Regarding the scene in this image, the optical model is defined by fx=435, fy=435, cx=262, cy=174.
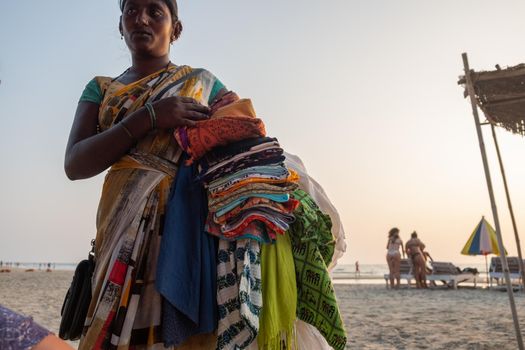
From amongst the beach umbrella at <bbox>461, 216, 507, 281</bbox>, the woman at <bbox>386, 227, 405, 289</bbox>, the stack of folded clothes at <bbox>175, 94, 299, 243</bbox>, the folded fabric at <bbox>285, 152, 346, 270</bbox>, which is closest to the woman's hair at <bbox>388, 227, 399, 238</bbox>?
the woman at <bbox>386, 227, 405, 289</bbox>

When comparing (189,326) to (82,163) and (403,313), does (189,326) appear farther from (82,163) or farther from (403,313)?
(403,313)

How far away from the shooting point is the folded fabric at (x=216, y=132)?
1.47 meters

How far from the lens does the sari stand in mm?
1344

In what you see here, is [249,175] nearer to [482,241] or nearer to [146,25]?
[146,25]

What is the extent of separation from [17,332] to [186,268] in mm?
629

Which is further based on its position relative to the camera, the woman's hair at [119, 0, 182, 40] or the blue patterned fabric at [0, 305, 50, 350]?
the woman's hair at [119, 0, 182, 40]

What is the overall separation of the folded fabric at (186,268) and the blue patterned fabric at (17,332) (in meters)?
0.51


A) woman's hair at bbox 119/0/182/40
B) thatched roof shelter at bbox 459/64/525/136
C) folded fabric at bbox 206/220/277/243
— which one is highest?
thatched roof shelter at bbox 459/64/525/136

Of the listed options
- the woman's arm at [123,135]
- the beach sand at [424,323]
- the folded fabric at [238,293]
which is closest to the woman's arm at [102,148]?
the woman's arm at [123,135]

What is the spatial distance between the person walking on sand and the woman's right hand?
1641cm

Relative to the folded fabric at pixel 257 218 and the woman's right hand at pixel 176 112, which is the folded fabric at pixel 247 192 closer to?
the folded fabric at pixel 257 218

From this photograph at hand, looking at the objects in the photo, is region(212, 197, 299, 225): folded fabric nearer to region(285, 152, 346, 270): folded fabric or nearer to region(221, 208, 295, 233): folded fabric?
region(221, 208, 295, 233): folded fabric

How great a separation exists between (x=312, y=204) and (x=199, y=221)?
0.42 meters

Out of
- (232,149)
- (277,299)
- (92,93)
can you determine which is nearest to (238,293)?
(277,299)
